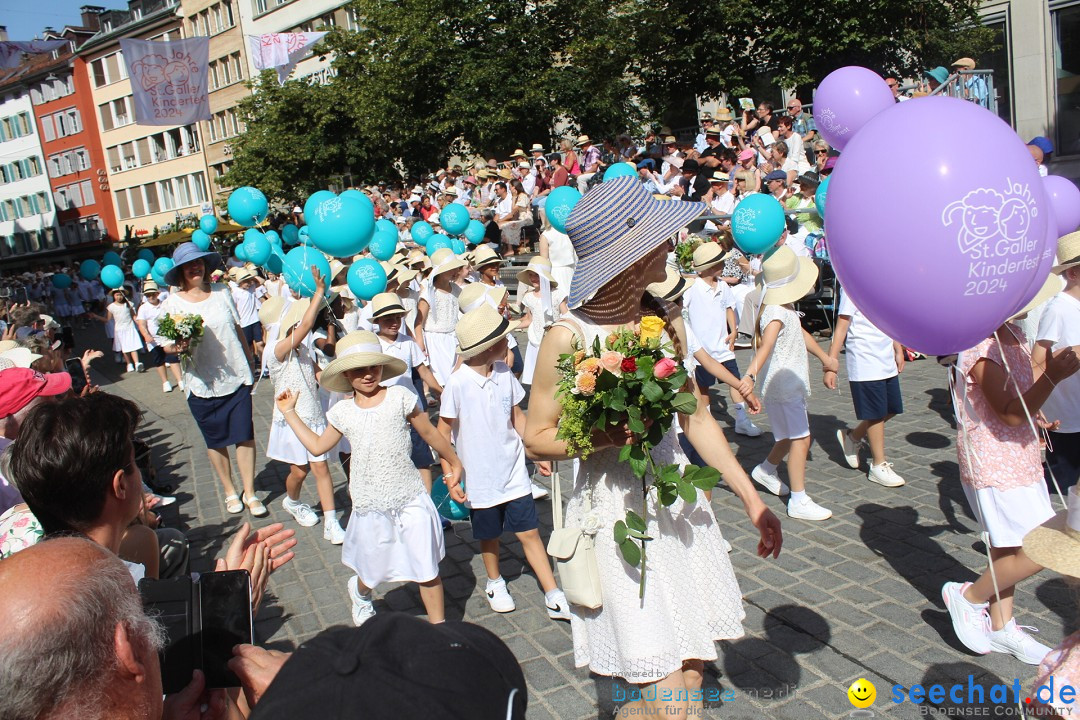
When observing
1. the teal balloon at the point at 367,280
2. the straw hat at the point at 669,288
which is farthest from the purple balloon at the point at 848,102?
the teal balloon at the point at 367,280

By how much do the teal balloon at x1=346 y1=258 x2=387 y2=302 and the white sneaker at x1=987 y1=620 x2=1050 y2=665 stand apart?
587 centimetres

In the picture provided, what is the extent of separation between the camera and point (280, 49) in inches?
1218

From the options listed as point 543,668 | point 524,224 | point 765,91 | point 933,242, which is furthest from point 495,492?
point 765,91

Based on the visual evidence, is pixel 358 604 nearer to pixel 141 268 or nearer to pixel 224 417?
pixel 224 417

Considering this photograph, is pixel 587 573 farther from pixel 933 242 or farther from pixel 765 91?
pixel 765 91

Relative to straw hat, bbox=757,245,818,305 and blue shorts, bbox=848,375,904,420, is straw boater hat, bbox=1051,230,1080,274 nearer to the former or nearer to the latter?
straw hat, bbox=757,245,818,305

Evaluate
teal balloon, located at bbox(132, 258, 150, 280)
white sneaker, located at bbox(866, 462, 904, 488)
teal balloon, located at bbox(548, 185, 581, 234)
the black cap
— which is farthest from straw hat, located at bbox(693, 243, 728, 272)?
teal balloon, located at bbox(132, 258, 150, 280)

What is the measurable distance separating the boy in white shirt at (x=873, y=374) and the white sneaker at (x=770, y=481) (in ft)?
2.37

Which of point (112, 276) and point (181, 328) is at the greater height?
point (112, 276)

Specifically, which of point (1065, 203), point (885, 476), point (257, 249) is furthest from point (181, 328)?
point (1065, 203)

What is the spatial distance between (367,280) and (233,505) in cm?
244

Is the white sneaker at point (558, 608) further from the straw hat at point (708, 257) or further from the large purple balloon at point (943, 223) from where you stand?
the straw hat at point (708, 257)

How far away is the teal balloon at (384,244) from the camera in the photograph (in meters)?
9.77

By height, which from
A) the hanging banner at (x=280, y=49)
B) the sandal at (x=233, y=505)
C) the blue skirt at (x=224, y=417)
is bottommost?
the sandal at (x=233, y=505)
